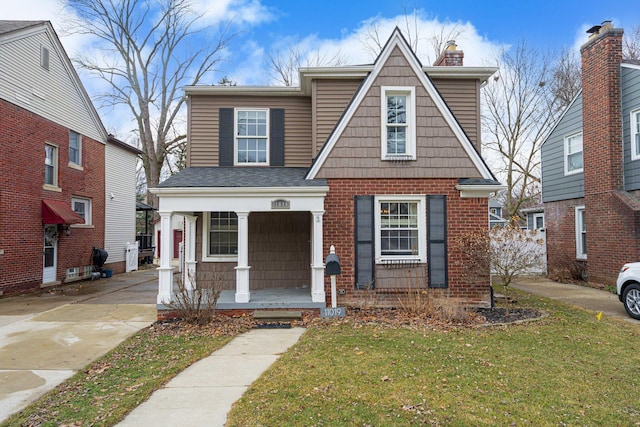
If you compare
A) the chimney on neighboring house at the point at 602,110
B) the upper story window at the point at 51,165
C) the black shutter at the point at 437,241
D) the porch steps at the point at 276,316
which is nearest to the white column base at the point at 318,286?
the porch steps at the point at 276,316

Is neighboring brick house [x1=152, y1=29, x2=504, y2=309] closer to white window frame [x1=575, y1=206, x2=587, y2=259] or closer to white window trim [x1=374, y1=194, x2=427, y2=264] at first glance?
white window trim [x1=374, y1=194, x2=427, y2=264]

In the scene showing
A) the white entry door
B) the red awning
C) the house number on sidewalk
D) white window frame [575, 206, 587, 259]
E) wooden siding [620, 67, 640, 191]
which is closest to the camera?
the house number on sidewalk

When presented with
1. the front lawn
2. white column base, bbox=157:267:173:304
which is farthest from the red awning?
the front lawn

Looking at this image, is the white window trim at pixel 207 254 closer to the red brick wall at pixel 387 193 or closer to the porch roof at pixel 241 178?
the porch roof at pixel 241 178

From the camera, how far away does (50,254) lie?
13.7m

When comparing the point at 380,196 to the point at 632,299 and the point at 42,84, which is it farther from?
the point at 42,84

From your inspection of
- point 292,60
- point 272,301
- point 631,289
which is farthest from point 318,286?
point 292,60

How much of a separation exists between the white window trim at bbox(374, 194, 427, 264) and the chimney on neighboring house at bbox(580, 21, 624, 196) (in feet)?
23.9

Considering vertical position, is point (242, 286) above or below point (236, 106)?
below

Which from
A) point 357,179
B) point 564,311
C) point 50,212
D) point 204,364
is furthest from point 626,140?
point 50,212

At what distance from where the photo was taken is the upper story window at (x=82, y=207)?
1541 centimetres

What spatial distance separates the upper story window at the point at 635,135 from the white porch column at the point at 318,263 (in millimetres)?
9859

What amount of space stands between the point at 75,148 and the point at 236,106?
29.2 feet

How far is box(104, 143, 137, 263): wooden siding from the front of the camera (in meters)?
17.8
